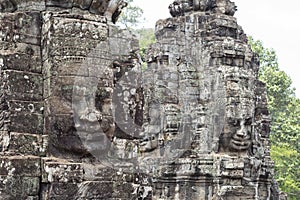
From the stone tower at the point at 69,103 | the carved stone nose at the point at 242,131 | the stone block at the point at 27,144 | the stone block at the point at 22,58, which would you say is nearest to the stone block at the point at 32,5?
the stone tower at the point at 69,103

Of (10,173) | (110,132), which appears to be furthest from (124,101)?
(10,173)

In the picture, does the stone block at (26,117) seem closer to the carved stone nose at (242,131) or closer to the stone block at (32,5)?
the stone block at (32,5)

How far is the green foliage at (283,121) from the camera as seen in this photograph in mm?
22000

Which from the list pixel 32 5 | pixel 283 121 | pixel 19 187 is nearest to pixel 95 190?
pixel 19 187

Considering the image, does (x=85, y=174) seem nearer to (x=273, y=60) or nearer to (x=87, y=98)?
(x=87, y=98)

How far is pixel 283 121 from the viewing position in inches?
933

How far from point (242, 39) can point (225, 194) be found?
3.12 m

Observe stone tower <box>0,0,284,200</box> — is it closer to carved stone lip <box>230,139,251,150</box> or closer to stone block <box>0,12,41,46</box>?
stone block <box>0,12,41,46</box>

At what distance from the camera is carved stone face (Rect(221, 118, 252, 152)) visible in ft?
36.0

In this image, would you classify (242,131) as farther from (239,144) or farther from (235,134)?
(239,144)

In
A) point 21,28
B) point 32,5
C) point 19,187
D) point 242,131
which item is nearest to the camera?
point 19,187

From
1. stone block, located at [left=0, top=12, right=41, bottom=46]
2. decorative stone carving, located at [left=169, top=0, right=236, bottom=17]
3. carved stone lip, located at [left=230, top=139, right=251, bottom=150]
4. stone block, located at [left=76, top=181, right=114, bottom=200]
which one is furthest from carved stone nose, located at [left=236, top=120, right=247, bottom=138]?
stone block, located at [left=0, top=12, right=41, bottom=46]

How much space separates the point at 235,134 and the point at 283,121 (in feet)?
43.2

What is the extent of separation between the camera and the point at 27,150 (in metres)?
4.81
